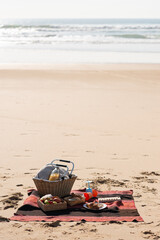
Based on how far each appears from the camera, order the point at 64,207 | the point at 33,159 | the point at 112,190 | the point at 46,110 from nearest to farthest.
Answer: the point at 64,207 → the point at 112,190 → the point at 33,159 → the point at 46,110

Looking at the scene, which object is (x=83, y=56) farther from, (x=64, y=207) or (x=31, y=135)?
(x=64, y=207)

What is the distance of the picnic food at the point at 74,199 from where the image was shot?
5.53 metres

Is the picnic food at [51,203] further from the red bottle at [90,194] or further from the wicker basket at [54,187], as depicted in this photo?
the red bottle at [90,194]

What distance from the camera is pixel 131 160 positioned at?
760 cm

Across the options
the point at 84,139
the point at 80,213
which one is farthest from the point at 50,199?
the point at 84,139

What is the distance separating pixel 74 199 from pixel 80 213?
0.26 meters

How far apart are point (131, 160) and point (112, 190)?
152cm

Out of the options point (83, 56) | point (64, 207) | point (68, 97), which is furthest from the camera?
point (83, 56)

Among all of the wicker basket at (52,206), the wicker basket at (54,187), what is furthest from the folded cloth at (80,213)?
the wicker basket at (54,187)

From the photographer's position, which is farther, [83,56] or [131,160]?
[83,56]

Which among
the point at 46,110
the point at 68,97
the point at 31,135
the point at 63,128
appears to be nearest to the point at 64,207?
the point at 31,135

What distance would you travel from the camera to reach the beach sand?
4992 millimetres

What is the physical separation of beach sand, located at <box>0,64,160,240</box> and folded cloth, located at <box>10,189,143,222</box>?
0.11m

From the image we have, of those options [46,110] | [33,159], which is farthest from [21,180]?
[46,110]
